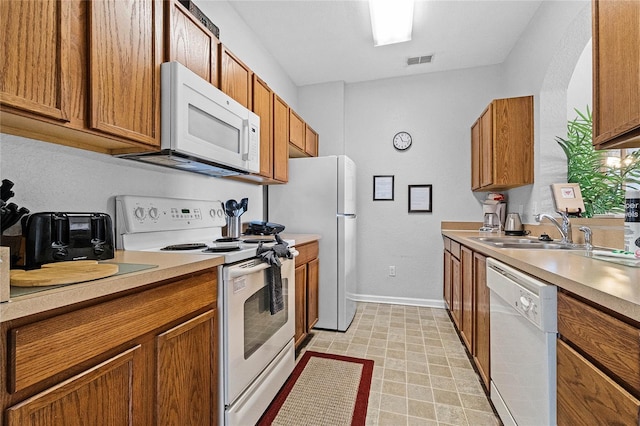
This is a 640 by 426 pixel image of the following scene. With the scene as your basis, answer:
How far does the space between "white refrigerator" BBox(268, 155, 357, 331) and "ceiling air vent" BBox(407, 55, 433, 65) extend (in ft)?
4.47

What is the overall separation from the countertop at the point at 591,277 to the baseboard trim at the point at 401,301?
7.15 ft

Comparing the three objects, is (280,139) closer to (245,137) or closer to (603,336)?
(245,137)

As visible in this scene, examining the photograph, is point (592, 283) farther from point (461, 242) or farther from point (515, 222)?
point (515, 222)

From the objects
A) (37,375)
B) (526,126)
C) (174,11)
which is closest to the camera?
(37,375)

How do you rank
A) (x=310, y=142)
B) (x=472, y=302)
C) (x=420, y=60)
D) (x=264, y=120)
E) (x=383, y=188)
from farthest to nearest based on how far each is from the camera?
(x=383, y=188) < (x=310, y=142) < (x=420, y=60) < (x=264, y=120) < (x=472, y=302)

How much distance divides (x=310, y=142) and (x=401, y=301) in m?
2.12

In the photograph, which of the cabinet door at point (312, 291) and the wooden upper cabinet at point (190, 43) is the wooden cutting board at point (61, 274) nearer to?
the wooden upper cabinet at point (190, 43)

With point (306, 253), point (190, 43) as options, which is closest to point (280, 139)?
point (306, 253)

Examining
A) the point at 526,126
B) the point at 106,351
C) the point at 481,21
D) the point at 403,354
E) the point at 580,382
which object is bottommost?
the point at 403,354

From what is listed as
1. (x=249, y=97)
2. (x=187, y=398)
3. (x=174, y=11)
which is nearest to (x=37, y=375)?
(x=187, y=398)

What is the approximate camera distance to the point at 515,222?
2.60 meters

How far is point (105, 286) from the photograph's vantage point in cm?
74

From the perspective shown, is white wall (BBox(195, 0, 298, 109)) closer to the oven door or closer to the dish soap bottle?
the oven door

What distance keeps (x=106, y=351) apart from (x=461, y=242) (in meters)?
2.26
